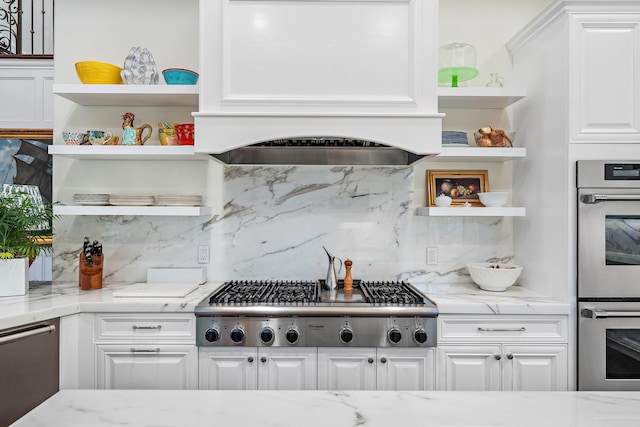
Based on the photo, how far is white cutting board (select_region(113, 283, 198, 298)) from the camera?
221 cm

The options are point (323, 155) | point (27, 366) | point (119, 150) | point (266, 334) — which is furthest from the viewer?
point (323, 155)

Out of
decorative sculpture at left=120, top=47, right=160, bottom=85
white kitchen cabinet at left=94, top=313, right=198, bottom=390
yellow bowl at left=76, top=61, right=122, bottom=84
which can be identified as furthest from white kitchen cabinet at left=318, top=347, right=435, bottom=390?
yellow bowl at left=76, top=61, right=122, bottom=84

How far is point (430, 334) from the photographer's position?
6.90 ft

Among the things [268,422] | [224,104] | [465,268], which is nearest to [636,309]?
[465,268]

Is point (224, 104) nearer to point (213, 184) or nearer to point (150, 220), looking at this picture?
point (213, 184)

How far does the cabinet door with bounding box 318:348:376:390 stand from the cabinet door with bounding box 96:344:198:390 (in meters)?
0.63

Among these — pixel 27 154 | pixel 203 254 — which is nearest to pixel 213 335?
pixel 203 254

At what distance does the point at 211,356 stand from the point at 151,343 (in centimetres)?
30

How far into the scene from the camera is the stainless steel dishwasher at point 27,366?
5.80 ft

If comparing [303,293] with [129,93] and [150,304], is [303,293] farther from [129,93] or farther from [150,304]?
[129,93]

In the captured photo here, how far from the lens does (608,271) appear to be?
2131 mm

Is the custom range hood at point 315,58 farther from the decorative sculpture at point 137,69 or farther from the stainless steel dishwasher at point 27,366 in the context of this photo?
the stainless steel dishwasher at point 27,366

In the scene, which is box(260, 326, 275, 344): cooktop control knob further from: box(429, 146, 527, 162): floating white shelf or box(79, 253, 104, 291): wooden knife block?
box(429, 146, 527, 162): floating white shelf

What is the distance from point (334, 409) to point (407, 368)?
4.21 ft
